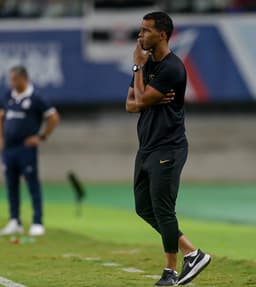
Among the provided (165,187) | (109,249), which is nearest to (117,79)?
(109,249)

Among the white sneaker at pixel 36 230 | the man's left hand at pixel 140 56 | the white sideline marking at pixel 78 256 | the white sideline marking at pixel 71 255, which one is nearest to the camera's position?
the man's left hand at pixel 140 56

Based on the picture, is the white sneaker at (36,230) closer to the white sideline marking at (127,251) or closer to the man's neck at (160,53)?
the white sideline marking at (127,251)

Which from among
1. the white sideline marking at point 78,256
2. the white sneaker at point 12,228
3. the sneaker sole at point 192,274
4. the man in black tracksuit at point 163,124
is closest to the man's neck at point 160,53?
the man in black tracksuit at point 163,124

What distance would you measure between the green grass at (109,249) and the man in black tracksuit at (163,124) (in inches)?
14.0

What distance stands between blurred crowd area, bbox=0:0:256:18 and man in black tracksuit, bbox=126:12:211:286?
772 inches

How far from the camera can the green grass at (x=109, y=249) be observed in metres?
9.78

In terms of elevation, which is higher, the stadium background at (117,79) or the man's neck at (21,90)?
the man's neck at (21,90)

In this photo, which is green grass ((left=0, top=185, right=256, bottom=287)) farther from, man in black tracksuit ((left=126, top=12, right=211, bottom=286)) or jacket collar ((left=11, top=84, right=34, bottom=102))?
jacket collar ((left=11, top=84, right=34, bottom=102))

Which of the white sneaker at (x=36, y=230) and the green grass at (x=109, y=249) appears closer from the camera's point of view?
the green grass at (x=109, y=249)

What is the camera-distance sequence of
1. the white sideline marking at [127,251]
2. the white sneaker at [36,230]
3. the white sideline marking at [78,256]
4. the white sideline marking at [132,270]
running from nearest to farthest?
the white sideline marking at [132,270]
the white sideline marking at [78,256]
the white sideline marking at [127,251]
the white sneaker at [36,230]

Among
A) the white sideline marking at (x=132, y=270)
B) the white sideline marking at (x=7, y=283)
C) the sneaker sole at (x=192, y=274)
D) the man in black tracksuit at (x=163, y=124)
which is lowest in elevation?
the white sideline marking at (x=132, y=270)

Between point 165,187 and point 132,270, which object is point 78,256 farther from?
point 165,187

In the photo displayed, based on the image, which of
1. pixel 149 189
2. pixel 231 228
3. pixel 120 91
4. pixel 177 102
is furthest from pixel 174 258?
pixel 120 91

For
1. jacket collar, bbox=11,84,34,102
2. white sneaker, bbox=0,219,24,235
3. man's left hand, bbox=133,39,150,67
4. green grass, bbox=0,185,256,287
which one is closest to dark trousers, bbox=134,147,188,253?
green grass, bbox=0,185,256,287
